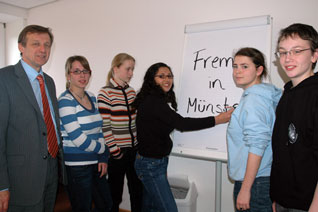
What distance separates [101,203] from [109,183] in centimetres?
18

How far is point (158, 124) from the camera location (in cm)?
157

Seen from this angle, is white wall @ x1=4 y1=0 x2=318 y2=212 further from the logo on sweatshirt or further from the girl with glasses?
the logo on sweatshirt

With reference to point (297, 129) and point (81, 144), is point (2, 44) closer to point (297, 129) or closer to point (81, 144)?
point (81, 144)

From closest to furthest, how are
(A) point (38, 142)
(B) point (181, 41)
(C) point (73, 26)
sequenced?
(A) point (38, 142) < (B) point (181, 41) < (C) point (73, 26)

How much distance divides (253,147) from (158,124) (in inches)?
26.1

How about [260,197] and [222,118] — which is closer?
[260,197]

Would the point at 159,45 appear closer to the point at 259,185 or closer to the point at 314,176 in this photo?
the point at 259,185

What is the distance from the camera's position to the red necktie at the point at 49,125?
1.40 metres

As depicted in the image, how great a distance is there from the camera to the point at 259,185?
115 centimetres

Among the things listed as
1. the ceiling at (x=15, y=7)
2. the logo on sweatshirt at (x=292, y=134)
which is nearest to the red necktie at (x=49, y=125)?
the logo on sweatshirt at (x=292, y=134)

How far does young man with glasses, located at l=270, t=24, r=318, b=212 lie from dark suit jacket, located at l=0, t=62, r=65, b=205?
1251mm

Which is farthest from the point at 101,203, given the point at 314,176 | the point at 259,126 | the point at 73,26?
the point at 73,26

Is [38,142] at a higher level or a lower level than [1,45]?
lower

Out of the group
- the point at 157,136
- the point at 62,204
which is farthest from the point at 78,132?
Answer: the point at 62,204
